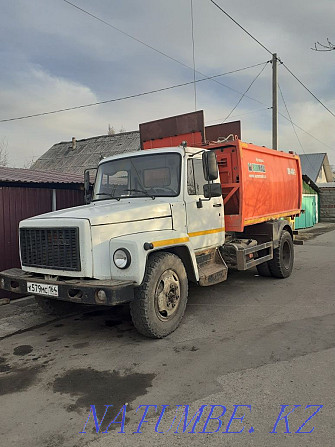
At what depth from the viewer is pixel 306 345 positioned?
4301 mm

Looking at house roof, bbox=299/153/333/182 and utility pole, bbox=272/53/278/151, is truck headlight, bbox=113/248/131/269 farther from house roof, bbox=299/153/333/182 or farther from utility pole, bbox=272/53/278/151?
house roof, bbox=299/153/333/182

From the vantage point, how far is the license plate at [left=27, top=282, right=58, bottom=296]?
433 centimetres

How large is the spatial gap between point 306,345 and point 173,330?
162 centimetres

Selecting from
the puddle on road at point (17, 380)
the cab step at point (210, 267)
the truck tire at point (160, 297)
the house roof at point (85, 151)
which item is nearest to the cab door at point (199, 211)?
the cab step at point (210, 267)

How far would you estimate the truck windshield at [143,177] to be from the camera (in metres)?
5.27

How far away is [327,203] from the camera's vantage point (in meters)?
25.4

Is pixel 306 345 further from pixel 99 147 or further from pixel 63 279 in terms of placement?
pixel 99 147

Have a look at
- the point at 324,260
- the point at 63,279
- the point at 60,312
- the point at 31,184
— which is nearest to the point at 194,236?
the point at 63,279

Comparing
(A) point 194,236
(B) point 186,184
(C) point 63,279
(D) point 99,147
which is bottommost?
(C) point 63,279

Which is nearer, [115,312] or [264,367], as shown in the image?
[264,367]

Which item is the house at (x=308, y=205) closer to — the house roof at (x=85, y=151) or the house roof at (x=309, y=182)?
the house roof at (x=309, y=182)

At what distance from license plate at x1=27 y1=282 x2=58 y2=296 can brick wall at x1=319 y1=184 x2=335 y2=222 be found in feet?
79.9

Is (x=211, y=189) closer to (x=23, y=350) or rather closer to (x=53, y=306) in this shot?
(x=53, y=306)

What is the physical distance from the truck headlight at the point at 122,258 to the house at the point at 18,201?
3.43 metres
